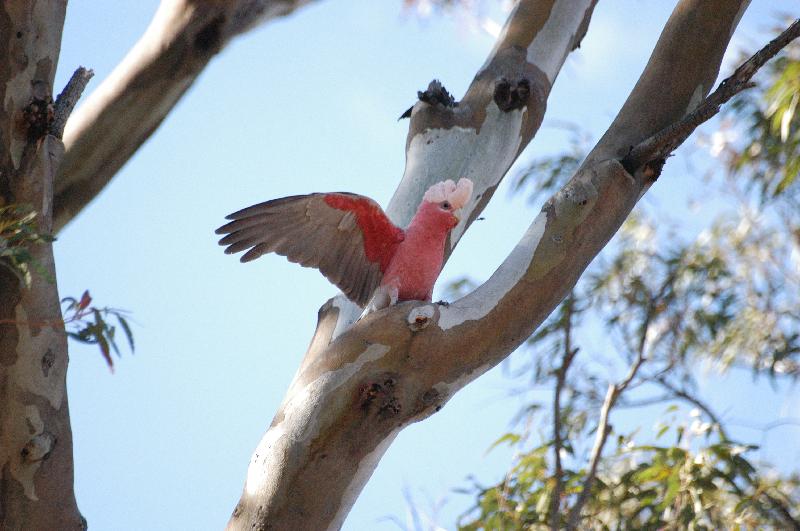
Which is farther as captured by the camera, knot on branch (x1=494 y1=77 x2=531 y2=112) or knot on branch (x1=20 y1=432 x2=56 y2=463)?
knot on branch (x1=494 y1=77 x2=531 y2=112)

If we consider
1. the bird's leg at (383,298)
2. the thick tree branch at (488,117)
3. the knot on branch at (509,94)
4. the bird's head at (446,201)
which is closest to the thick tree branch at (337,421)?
the bird's leg at (383,298)

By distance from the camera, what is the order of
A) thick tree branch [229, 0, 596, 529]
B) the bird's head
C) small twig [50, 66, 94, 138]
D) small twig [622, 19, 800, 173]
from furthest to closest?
the bird's head < small twig [50, 66, 94, 138] < small twig [622, 19, 800, 173] < thick tree branch [229, 0, 596, 529]

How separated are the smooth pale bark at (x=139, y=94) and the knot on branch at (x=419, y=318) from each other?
1243 mm

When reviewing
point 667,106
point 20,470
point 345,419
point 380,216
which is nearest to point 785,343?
point 667,106

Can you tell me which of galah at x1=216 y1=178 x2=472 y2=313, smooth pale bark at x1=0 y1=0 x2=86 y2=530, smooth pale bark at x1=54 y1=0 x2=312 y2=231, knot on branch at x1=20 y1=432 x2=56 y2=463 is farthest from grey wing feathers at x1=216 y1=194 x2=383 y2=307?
smooth pale bark at x1=54 y1=0 x2=312 y2=231

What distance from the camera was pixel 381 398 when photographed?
5.78 feet

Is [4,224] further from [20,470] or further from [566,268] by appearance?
[566,268]

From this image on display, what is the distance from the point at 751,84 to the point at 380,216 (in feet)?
2.69

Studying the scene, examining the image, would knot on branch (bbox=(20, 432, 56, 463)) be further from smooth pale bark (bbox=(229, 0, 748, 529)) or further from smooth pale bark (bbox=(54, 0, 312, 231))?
smooth pale bark (bbox=(54, 0, 312, 231))

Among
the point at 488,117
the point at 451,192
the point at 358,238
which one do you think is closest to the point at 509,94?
the point at 488,117

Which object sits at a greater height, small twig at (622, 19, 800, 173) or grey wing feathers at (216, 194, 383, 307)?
small twig at (622, 19, 800, 173)

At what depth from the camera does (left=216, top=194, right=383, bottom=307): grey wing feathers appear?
85.3 inches

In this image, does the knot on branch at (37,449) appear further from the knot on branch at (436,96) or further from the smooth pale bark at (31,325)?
the knot on branch at (436,96)

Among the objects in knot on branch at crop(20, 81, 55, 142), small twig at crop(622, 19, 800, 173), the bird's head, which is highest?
small twig at crop(622, 19, 800, 173)
